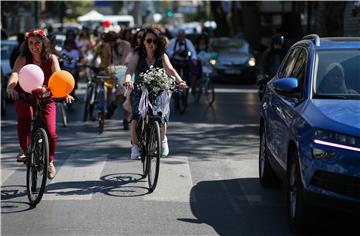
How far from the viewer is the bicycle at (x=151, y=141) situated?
8047 mm

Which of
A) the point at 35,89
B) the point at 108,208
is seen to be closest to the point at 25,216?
Result: the point at 108,208

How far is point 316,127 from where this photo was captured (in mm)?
5902

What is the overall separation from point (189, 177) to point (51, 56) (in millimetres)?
2213

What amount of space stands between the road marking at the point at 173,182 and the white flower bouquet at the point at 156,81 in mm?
1076

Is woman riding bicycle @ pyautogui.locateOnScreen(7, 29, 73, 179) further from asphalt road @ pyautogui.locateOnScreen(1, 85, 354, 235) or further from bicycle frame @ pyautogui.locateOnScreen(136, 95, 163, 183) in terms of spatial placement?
bicycle frame @ pyautogui.locateOnScreen(136, 95, 163, 183)

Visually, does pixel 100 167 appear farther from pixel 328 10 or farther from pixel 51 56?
pixel 328 10

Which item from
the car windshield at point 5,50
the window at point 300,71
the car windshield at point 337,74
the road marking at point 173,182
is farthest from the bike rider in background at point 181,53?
the car windshield at point 337,74

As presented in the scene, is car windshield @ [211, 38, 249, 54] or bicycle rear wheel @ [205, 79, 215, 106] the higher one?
car windshield @ [211, 38, 249, 54]

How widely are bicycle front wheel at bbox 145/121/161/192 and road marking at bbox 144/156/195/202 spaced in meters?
0.13

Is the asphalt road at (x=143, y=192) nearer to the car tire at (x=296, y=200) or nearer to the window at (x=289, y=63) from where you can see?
the car tire at (x=296, y=200)

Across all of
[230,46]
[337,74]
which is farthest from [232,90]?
[337,74]

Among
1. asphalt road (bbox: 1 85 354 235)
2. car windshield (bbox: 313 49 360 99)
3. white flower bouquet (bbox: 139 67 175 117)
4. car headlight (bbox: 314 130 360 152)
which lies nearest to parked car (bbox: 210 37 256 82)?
asphalt road (bbox: 1 85 354 235)

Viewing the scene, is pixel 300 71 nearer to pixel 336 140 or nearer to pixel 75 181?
pixel 336 140

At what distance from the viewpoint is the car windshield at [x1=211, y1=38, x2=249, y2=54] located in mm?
27328
